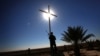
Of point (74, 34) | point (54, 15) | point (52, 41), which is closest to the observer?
point (52, 41)

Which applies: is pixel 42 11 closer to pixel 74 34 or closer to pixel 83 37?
pixel 74 34

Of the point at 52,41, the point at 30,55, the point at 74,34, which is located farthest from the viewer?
the point at 30,55

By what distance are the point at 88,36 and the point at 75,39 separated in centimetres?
181

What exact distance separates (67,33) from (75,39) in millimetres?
1056

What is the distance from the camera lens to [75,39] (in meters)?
15.6

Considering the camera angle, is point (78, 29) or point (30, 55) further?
point (30, 55)

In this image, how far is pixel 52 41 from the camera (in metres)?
12.8

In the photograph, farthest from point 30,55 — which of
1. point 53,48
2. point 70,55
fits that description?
point 53,48

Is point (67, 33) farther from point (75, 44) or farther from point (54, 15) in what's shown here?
point (54, 15)

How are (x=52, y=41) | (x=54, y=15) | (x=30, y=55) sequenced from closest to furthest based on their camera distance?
(x=52, y=41)
(x=54, y=15)
(x=30, y=55)

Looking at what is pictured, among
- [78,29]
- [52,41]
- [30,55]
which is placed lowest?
[30,55]

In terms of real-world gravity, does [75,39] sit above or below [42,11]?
below

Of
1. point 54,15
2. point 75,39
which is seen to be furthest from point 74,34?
point 54,15

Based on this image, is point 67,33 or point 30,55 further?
point 30,55
